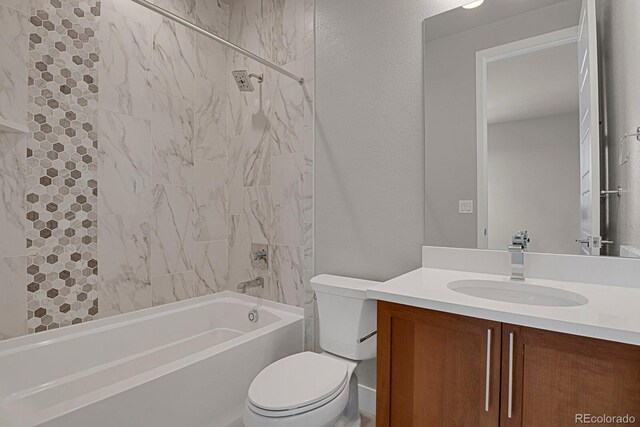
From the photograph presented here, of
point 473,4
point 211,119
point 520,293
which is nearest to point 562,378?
point 520,293

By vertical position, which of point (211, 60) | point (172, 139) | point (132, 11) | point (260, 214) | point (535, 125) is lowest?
point (260, 214)

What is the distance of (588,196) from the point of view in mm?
1371

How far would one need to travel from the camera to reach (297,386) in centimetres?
142

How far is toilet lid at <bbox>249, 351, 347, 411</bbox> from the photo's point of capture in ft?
4.33

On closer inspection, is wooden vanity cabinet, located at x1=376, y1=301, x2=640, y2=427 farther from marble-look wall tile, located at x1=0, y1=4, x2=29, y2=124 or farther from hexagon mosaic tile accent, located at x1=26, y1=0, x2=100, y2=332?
marble-look wall tile, located at x1=0, y1=4, x2=29, y2=124

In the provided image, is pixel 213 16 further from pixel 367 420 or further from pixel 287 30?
pixel 367 420

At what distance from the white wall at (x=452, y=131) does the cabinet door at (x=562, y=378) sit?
0.67m

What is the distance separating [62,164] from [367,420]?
2.15m

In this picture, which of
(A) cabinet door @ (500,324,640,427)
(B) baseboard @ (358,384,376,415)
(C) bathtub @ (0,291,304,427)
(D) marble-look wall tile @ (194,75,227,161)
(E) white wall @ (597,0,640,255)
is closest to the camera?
(A) cabinet door @ (500,324,640,427)

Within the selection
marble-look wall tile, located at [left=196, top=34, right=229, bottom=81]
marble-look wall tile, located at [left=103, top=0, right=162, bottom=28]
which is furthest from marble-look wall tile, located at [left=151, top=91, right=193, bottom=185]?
marble-look wall tile, located at [left=103, top=0, right=162, bottom=28]

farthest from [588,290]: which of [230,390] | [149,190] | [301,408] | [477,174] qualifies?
[149,190]

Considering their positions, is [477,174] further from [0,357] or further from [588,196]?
[0,357]

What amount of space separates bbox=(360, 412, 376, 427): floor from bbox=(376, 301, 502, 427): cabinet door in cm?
63

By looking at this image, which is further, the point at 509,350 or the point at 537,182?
the point at 537,182
